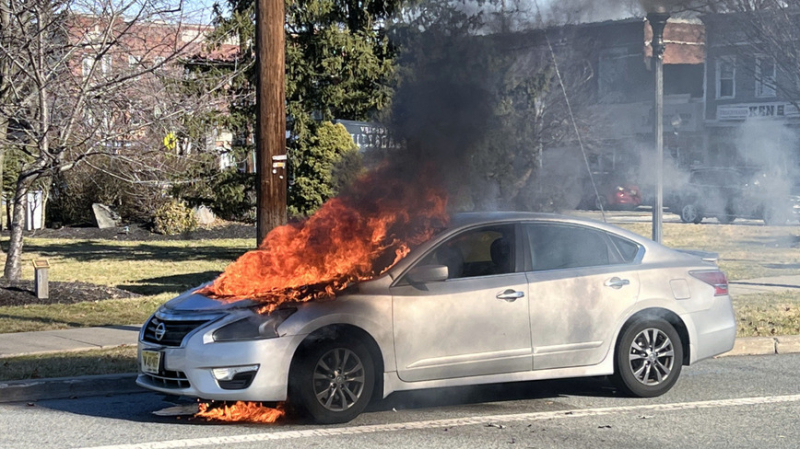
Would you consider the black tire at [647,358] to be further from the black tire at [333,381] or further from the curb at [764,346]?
the curb at [764,346]

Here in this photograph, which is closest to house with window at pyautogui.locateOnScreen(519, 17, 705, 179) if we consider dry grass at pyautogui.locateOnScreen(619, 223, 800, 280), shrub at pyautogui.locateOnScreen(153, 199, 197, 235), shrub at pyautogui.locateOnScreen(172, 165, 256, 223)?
dry grass at pyautogui.locateOnScreen(619, 223, 800, 280)

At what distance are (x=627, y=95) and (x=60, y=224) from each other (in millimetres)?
18440

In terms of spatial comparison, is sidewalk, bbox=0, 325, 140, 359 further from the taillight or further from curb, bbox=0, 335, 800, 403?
the taillight

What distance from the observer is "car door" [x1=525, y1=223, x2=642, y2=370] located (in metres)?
7.29

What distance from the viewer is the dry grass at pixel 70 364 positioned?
8.42m

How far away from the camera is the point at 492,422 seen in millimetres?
6867

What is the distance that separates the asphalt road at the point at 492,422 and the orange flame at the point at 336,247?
96 cm

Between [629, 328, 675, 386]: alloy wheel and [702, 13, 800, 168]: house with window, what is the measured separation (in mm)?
15241

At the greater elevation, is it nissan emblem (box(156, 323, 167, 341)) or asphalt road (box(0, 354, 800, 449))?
nissan emblem (box(156, 323, 167, 341))

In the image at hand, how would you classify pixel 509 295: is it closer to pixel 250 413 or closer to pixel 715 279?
pixel 715 279

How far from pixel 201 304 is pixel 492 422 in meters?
2.21

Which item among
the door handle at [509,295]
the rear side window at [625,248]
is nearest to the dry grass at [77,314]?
the door handle at [509,295]

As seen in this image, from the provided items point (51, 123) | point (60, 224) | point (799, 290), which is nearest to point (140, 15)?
point (51, 123)

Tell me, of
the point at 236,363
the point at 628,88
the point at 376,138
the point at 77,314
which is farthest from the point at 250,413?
the point at 628,88
